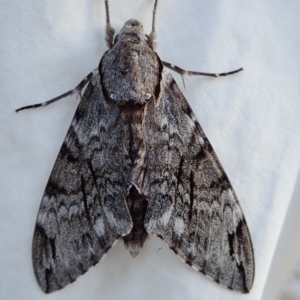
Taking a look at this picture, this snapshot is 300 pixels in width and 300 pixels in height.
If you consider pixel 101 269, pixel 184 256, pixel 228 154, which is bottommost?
pixel 101 269

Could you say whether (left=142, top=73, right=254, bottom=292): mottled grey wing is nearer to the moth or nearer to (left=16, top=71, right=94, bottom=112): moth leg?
the moth

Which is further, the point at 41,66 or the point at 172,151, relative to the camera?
the point at 41,66

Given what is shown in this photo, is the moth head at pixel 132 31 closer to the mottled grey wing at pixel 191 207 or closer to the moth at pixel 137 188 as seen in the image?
the moth at pixel 137 188

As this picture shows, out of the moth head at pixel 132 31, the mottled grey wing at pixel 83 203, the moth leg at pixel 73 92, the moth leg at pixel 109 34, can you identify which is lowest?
the mottled grey wing at pixel 83 203

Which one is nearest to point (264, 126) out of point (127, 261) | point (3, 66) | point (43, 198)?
point (127, 261)

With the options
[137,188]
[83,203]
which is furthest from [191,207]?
[83,203]

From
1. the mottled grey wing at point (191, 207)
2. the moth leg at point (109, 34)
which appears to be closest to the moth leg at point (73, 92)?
the moth leg at point (109, 34)

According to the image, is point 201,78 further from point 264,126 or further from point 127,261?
point 127,261
